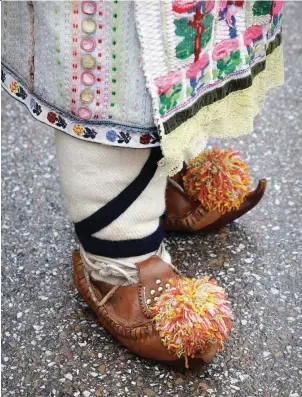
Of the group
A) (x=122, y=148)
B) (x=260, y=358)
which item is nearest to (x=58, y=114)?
(x=122, y=148)

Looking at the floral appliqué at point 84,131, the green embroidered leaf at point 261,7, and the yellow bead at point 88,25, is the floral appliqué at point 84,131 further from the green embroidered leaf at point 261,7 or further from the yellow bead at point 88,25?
the green embroidered leaf at point 261,7

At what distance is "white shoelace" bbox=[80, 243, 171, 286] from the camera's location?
1.10m

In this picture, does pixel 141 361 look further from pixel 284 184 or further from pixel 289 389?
pixel 284 184

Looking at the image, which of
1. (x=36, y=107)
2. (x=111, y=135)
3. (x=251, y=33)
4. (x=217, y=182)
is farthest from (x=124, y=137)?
(x=217, y=182)

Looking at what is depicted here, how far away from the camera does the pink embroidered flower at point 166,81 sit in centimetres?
93

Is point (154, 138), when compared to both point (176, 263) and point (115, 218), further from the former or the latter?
point (176, 263)

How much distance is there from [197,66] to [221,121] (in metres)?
0.10

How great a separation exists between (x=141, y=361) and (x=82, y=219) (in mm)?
227

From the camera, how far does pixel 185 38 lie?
93 cm

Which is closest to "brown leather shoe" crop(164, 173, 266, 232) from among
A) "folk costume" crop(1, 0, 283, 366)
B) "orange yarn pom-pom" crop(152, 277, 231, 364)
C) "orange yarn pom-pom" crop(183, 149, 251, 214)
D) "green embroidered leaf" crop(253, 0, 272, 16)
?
"orange yarn pom-pom" crop(183, 149, 251, 214)

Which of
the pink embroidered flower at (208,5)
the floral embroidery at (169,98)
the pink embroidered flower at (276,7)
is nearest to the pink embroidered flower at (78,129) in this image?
the floral embroidery at (169,98)

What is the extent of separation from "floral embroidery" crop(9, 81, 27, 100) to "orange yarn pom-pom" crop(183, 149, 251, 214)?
37 cm

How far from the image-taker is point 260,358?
1107 millimetres

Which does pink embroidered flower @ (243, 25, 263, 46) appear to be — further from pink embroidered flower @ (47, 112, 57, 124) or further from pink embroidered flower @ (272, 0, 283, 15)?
pink embroidered flower @ (47, 112, 57, 124)
